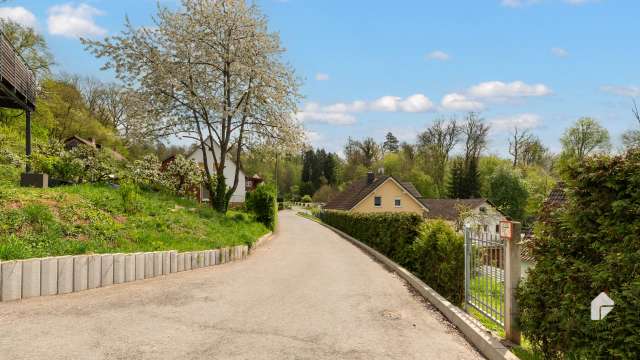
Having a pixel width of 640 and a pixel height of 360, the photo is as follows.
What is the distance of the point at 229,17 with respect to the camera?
2369 cm

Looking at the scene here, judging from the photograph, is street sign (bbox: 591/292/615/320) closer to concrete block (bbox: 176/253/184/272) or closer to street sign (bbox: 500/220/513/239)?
street sign (bbox: 500/220/513/239)

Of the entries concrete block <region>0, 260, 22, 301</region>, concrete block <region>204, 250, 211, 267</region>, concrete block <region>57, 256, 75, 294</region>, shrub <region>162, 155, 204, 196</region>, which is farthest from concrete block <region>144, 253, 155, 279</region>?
shrub <region>162, 155, 204, 196</region>

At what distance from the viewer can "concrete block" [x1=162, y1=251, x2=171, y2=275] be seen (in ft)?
35.5

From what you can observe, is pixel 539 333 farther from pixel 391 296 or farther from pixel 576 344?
pixel 391 296

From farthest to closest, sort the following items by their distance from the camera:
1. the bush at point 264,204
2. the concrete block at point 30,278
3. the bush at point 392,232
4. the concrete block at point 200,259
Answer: the bush at point 264,204, the bush at point 392,232, the concrete block at point 200,259, the concrete block at point 30,278

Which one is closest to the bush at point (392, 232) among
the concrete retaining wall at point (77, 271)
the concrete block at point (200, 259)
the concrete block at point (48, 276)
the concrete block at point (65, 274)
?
the concrete block at point (200, 259)

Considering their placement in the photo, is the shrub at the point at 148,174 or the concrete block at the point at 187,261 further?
the shrub at the point at 148,174

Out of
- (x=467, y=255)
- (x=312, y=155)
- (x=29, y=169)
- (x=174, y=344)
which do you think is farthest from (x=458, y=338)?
(x=312, y=155)

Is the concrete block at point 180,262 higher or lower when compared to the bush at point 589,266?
lower

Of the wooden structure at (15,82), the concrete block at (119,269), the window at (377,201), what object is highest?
the wooden structure at (15,82)

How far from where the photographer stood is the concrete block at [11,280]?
717 cm

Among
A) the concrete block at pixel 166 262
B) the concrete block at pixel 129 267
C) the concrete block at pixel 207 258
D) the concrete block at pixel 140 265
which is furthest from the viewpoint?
the concrete block at pixel 207 258

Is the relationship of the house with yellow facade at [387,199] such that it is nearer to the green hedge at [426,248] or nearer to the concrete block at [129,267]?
the green hedge at [426,248]

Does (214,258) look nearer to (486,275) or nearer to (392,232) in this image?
(392,232)
